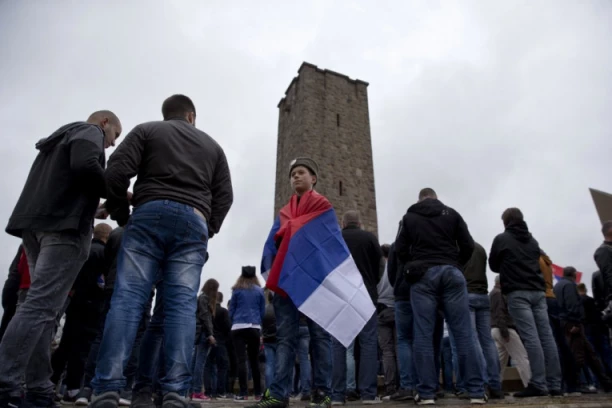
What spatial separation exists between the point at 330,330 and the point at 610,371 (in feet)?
15.9

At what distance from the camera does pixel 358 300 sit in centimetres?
295

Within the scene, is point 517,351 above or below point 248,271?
below

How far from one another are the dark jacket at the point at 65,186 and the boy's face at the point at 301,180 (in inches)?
48.4

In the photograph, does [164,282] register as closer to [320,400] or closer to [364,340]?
[320,400]

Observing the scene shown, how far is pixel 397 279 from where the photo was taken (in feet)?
12.5

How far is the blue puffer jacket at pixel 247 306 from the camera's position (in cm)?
540

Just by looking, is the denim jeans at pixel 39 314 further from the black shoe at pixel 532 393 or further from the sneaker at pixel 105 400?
the black shoe at pixel 532 393

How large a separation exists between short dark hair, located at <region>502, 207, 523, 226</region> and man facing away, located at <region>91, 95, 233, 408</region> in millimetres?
3000

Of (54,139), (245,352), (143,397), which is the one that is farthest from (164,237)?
(245,352)

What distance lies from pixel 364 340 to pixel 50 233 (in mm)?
2444

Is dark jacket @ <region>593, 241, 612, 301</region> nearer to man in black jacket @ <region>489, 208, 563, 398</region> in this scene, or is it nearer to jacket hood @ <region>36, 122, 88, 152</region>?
man in black jacket @ <region>489, 208, 563, 398</region>

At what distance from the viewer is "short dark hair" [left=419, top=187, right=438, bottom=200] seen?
3.68 metres

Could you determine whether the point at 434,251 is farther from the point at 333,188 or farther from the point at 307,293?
the point at 333,188

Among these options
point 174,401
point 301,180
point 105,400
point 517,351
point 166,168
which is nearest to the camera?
point 105,400
